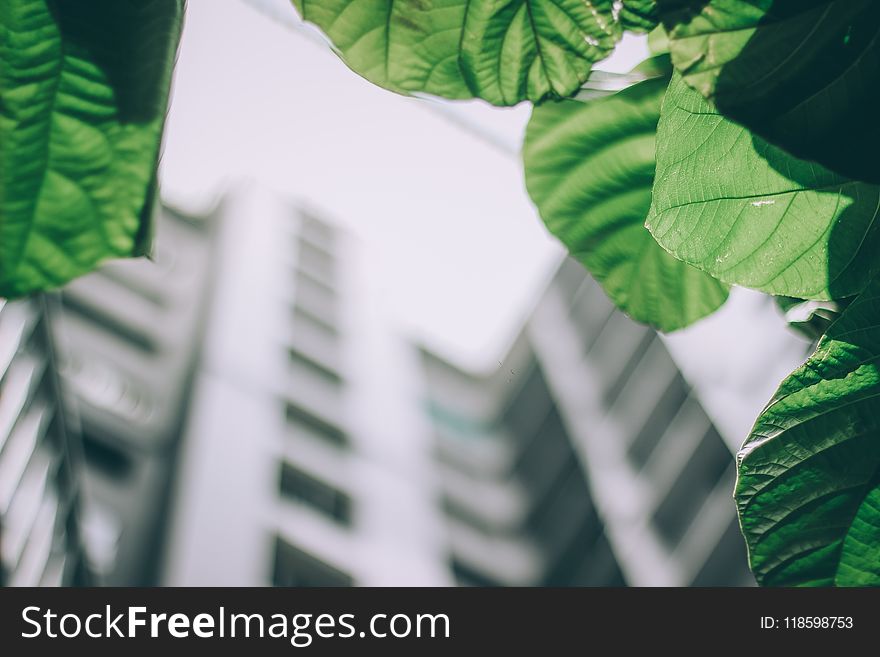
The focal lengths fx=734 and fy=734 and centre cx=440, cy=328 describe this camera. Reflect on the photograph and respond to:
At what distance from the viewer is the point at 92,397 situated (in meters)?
11.6

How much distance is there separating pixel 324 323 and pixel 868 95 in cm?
1536

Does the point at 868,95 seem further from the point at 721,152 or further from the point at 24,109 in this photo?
the point at 24,109

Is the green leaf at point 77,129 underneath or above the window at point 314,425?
above

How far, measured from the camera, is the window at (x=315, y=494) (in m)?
11.0

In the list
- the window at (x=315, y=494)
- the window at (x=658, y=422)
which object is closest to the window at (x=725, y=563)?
the window at (x=658, y=422)

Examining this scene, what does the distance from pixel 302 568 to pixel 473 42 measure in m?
9.77

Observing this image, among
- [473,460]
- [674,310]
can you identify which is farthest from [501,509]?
[674,310]

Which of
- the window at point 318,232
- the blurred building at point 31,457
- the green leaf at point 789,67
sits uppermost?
the green leaf at point 789,67

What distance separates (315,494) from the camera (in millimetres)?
11234

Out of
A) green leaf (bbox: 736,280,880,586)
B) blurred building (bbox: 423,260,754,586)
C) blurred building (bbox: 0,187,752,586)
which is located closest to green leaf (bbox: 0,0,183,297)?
green leaf (bbox: 736,280,880,586)

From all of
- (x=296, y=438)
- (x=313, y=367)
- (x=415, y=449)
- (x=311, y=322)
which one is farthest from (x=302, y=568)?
(x=311, y=322)

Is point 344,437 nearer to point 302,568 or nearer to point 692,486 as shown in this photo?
point 302,568

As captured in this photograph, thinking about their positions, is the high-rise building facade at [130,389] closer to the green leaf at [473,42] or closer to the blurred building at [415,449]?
the blurred building at [415,449]

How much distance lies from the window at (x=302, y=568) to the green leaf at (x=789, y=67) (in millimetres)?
9686
